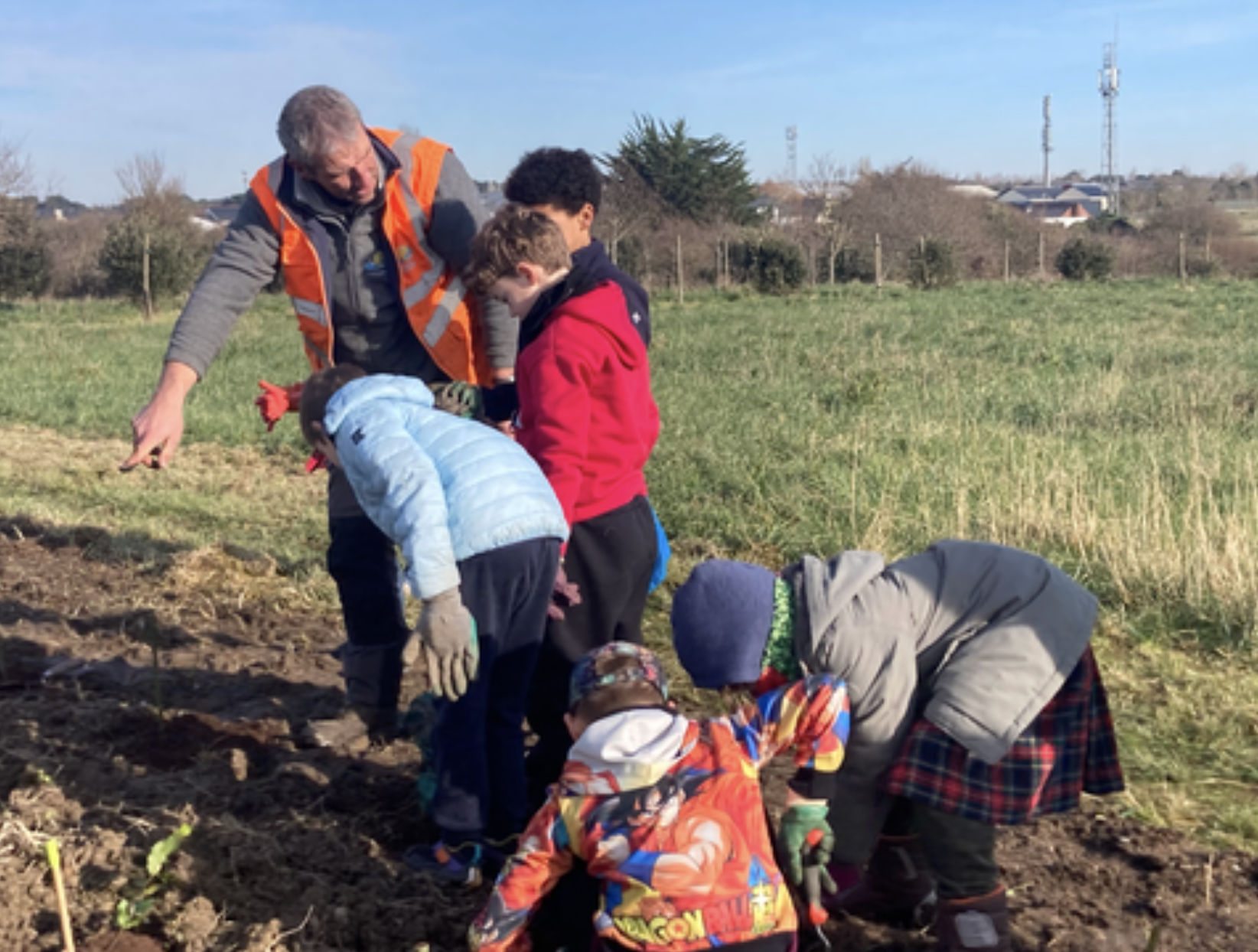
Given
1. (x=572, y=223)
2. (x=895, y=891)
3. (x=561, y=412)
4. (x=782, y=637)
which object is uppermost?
(x=572, y=223)

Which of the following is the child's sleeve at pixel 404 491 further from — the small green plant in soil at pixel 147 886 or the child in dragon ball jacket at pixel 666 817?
the small green plant in soil at pixel 147 886

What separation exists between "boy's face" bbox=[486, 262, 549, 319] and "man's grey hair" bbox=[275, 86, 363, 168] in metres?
0.63

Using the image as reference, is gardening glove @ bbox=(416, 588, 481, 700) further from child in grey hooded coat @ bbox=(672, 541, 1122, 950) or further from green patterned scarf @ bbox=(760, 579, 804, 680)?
green patterned scarf @ bbox=(760, 579, 804, 680)

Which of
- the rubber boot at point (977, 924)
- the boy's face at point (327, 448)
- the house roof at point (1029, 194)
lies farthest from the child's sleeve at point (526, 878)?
the house roof at point (1029, 194)

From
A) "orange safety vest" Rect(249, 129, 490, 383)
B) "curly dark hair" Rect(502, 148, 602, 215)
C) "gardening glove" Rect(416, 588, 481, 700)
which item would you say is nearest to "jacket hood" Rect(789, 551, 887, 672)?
"gardening glove" Rect(416, 588, 481, 700)

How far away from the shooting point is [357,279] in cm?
350

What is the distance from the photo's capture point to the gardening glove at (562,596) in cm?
311

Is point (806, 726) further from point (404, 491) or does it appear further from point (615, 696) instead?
point (404, 491)

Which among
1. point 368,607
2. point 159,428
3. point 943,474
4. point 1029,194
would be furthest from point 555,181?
point 1029,194

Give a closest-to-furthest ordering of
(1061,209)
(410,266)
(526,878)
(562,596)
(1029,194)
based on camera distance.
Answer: (526,878), (562,596), (410,266), (1061,209), (1029,194)

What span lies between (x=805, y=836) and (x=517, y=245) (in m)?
1.54

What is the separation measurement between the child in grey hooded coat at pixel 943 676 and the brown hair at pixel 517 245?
0.96 metres

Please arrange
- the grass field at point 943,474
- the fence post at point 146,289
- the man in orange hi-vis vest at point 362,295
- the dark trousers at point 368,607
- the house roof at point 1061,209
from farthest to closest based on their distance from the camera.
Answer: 1. the house roof at point 1061,209
2. the fence post at point 146,289
3. the grass field at point 943,474
4. the dark trousers at point 368,607
5. the man in orange hi-vis vest at point 362,295

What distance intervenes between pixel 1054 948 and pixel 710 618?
3.63 feet
